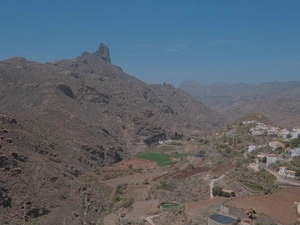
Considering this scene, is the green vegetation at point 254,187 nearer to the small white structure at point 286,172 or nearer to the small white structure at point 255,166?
the small white structure at point 286,172

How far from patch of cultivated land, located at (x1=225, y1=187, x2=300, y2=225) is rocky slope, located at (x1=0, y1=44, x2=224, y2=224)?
13.7 metres

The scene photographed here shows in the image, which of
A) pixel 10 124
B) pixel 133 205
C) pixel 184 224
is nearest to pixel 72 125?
pixel 10 124

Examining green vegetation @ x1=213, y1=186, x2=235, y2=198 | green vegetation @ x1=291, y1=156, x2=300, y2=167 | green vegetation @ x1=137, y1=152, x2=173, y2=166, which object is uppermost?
green vegetation @ x1=291, y1=156, x2=300, y2=167

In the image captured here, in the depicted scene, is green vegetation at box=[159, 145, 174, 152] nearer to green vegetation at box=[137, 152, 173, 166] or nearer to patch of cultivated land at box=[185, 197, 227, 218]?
green vegetation at box=[137, 152, 173, 166]

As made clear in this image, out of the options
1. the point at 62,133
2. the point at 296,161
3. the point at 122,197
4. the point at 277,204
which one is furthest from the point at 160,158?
the point at 277,204

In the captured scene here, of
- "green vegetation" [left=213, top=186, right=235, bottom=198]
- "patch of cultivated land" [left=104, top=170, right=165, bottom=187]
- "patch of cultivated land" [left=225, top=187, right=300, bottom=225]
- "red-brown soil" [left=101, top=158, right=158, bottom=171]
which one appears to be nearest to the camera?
"patch of cultivated land" [left=225, top=187, right=300, bottom=225]

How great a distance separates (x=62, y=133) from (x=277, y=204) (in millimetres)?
54562

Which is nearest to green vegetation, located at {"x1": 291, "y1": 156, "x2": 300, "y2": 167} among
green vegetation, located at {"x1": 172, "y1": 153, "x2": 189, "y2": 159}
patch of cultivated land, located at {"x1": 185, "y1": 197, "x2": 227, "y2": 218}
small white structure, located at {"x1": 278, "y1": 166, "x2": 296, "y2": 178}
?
small white structure, located at {"x1": 278, "y1": 166, "x2": 296, "y2": 178}

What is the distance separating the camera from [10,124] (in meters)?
58.4

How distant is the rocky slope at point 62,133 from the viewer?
1681 inches

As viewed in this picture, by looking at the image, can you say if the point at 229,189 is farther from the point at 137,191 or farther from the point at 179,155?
the point at 179,155

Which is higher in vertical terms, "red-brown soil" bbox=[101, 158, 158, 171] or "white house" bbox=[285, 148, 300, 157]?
"white house" bbox=[285, 148, 300, 157]

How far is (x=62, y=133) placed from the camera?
73.2 metres

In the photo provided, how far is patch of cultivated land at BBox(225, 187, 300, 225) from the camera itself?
83.2ft
